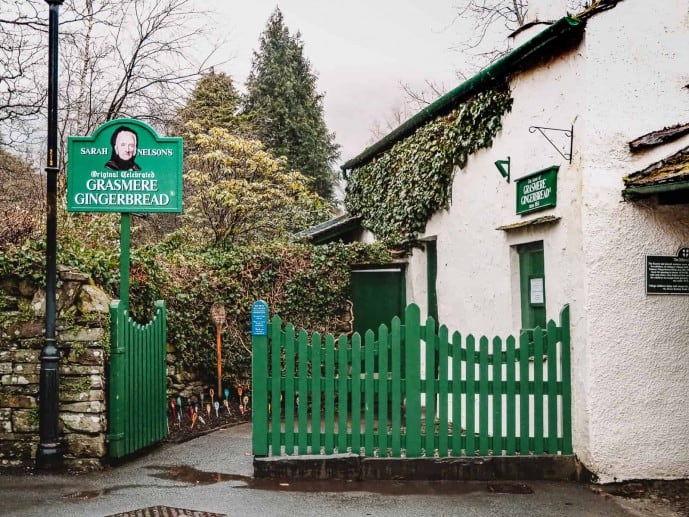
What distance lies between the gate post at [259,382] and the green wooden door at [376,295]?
5.27m

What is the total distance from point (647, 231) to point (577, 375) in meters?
1.49

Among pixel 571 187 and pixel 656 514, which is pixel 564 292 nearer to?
pixel 571 187

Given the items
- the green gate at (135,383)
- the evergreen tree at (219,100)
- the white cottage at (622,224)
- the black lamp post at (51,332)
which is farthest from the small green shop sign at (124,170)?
the evergreen tree at (219,100)

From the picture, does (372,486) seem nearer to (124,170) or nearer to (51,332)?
(51,332)

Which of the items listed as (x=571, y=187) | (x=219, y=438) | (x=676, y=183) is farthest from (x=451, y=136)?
(x=219, y=438)

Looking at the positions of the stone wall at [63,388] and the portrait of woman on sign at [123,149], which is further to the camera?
the portrait of woman on sign at [123,149]

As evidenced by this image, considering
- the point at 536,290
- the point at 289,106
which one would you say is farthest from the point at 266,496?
the point at 289,106

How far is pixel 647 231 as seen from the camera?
251 inches

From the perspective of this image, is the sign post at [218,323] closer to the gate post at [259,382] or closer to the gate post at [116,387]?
the gate post at [116,387]

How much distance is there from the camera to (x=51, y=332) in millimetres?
6594

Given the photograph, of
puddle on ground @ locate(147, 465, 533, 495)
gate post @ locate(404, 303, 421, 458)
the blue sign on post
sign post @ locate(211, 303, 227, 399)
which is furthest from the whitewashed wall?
sign post @ locate(211, 303, 227, 399)

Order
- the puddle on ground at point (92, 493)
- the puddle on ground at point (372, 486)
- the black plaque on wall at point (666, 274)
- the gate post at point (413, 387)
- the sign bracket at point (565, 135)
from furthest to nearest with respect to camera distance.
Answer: the sign bracket at point (565, 135) → the gate post at point (413, 387) → the black plaque on wall at point (666, 274) → the puddle on ground at point (372, 486) → the puddle on ground at point (92, 493)

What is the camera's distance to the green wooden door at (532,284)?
7.40m

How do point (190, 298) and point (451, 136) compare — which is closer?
Answer: point (451, 136)
